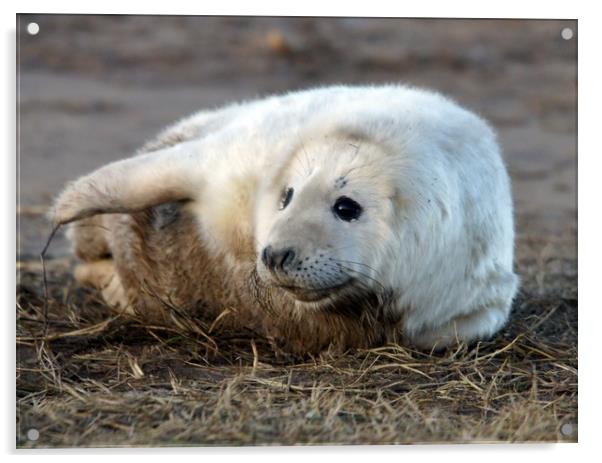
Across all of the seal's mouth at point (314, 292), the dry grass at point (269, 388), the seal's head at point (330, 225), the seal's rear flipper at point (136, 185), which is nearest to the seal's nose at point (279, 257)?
the seal's head at point (330, 225)

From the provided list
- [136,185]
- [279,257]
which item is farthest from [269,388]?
[136,185]

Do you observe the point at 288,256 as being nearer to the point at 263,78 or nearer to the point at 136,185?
the point at 136,185

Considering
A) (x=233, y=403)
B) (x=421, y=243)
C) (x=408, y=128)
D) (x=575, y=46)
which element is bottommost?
(x=233, y=403)

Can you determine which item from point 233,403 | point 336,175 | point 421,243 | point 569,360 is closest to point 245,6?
point 336,175

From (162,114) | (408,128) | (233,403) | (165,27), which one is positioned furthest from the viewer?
(162,114)

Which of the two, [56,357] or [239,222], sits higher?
[239,222]

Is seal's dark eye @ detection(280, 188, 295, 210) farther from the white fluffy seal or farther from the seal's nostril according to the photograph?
the seal's nostril

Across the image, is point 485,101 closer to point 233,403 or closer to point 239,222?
point 239,222
